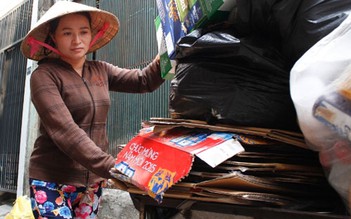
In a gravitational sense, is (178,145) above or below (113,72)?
below

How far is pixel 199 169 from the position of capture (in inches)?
35.7

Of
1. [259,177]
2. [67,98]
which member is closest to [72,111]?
[67,98]

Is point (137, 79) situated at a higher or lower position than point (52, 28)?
lower

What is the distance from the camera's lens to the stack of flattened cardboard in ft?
2.64

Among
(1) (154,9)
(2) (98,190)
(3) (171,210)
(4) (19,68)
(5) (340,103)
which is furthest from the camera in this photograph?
(4) (19,68)

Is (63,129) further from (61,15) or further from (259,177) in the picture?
(259,177)

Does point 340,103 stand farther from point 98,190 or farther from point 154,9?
point 154,9

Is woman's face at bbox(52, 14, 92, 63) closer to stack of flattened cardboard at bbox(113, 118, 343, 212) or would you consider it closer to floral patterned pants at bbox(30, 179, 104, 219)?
floral patterned pants at bbox(30, 179, 104, 219)

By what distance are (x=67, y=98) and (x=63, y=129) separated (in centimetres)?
27

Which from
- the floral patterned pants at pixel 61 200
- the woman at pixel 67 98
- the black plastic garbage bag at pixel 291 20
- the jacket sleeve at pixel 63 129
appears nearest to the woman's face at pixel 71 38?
the woman at pixel 67 98

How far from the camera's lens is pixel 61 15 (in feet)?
5.48

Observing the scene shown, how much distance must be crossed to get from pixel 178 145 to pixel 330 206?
40 centimetres

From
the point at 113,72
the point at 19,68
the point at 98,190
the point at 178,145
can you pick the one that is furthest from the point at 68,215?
the point at 19,68

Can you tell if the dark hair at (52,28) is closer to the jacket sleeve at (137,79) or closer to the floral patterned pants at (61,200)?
the jacket sleeve at (137,79)
